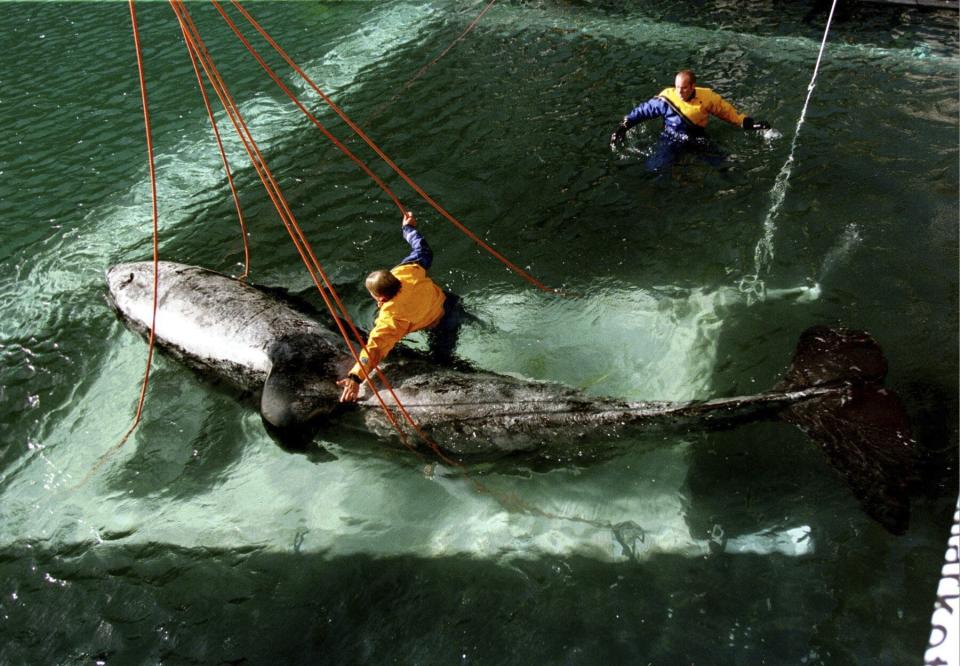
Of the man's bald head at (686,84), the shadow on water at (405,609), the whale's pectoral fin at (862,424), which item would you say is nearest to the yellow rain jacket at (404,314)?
the shadow on water at (405,609)

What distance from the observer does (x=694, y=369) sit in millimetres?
6266

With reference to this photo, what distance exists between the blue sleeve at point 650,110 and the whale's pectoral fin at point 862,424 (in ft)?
15.9

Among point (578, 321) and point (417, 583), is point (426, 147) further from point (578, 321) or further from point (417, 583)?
point (417, 583)

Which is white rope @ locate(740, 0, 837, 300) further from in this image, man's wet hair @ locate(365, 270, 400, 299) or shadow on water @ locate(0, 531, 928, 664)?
man's wet hair @ locate(365, 270, 400, 299)

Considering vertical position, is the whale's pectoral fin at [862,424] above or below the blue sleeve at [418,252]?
below

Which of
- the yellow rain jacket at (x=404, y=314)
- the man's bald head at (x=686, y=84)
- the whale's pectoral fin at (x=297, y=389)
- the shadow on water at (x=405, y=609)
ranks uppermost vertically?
the man's bald head at (x=686, y=84)

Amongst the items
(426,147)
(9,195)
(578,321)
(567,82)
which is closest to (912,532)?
(578,321)

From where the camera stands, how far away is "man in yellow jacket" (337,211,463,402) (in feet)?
19.7

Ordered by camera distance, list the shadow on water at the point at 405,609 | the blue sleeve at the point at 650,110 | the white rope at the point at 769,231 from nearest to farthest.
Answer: the shadow on water at the point at 405,609 → the white rope at the point at 769,231 → the blue sleeve at the point at 650,110

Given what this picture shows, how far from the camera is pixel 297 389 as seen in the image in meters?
6.25

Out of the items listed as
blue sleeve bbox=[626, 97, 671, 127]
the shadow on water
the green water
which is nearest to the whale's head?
the green water

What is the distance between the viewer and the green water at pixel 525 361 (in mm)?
4742

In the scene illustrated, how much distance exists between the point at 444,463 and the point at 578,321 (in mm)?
2230

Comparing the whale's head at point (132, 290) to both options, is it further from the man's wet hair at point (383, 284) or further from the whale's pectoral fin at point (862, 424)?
the whale's pectoral fin at point (862, 424)
